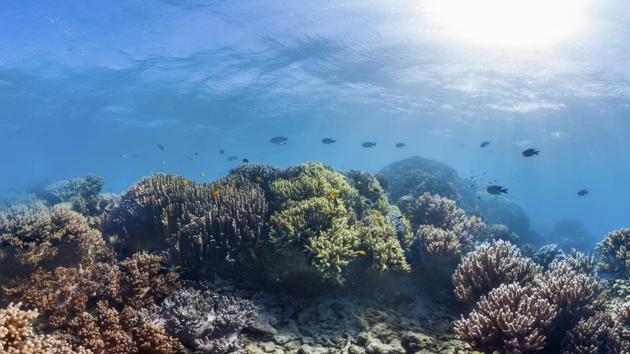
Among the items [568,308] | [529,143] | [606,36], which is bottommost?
[568,308]

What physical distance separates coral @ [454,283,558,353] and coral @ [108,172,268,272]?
4.05m

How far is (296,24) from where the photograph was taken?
22203mm

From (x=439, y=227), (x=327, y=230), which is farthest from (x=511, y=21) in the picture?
(x=327, y=230)

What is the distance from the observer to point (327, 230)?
689cm

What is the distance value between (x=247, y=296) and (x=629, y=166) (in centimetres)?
8133

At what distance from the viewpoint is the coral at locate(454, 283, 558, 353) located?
473 cm

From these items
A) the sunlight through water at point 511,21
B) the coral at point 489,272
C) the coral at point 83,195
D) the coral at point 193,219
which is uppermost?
the sunlight through water at point 511,21

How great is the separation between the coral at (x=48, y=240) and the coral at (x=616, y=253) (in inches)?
437

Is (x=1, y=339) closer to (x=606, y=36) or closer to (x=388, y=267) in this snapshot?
(x=388, y=267)

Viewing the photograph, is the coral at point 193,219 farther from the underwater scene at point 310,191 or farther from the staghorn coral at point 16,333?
the staghorn coral at point 16,333

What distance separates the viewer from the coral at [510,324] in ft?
15.5

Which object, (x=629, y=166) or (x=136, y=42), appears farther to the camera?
(x=629, y=166)

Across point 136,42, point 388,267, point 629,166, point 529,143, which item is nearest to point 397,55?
point 136,42

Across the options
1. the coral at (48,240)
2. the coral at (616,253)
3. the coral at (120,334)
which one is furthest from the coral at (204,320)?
the coral at (616,253)
